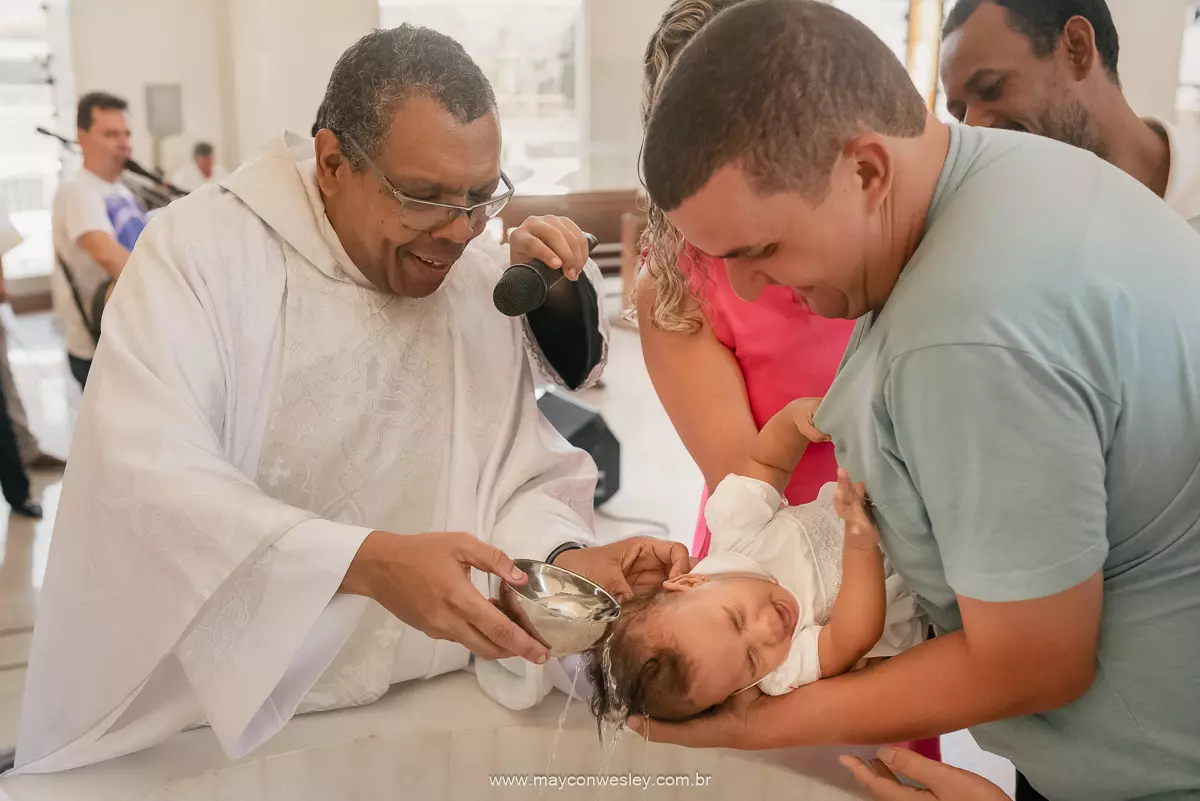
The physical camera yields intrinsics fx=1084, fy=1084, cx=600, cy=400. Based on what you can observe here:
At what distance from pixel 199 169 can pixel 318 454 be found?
225 inches

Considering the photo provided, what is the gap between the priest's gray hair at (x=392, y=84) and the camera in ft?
5.75

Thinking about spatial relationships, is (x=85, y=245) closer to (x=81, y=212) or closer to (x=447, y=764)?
(x=81, y=212)

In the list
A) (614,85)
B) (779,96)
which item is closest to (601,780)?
(779,96)

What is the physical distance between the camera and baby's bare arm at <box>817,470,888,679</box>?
4.70ft

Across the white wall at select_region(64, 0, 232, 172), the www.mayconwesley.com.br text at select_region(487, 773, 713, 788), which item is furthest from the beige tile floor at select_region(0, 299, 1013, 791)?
the white wall at select_region(64, 0, 232, 172)

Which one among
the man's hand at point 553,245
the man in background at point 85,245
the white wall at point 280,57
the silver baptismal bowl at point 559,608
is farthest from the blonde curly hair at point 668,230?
the white wall at point 280,57

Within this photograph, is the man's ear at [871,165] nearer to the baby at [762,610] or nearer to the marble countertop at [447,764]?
the baby at [762,610]

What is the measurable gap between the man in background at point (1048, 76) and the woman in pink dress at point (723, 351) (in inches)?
25.8

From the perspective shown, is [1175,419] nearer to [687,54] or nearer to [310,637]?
[687,54]

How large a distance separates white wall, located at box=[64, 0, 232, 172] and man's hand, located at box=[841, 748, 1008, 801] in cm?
624

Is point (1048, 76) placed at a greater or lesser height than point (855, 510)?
greater

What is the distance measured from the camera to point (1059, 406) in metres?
0.98

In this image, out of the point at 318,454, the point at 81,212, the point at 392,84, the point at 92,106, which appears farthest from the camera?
the point at 92,106

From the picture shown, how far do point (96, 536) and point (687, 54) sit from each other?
46.2 inches
